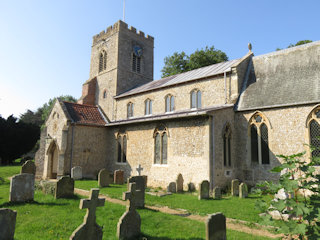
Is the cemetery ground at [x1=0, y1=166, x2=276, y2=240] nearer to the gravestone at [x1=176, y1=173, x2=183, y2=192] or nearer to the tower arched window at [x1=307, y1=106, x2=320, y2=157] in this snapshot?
the gravestone at [x1=176, y1=173, x2=183, y2=192]

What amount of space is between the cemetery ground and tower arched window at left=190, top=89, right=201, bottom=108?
27.0ft

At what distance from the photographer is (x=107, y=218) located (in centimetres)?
669

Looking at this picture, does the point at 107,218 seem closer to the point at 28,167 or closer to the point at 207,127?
the point at 207,127

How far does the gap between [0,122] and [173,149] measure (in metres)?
29.2

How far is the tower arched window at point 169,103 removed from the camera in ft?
58.7

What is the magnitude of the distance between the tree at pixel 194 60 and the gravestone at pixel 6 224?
Result: 2917cm

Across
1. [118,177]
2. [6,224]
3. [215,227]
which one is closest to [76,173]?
[118,177]

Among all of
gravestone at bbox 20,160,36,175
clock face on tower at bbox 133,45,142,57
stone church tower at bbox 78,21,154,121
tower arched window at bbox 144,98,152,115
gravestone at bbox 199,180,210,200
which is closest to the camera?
gravestone at bbox 199,180,210,200

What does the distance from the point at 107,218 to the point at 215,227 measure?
3257 millimetres

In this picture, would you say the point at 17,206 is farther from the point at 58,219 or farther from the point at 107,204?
the point at 107,204

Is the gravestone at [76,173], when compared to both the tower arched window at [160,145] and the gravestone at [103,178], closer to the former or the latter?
the gravestone at [103,178]

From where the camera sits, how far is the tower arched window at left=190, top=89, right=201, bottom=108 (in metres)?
16.5

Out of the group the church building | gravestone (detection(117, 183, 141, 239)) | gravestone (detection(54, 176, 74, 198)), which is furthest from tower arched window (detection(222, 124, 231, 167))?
gravestone (detection(117, 183, 141, 239))

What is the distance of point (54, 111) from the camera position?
19.4 metres
